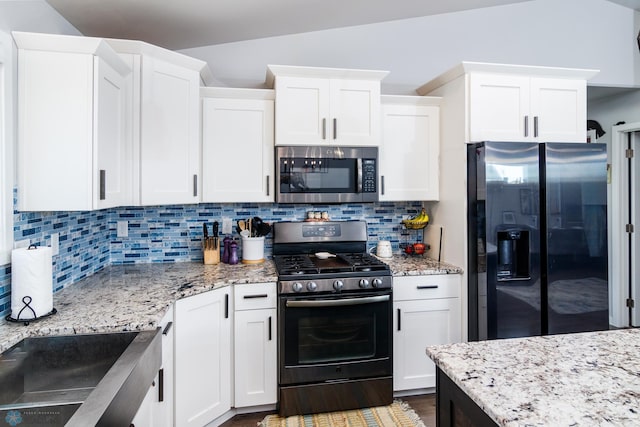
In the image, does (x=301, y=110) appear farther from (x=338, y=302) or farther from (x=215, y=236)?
(x=338, y=302)

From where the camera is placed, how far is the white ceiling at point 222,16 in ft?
6.75

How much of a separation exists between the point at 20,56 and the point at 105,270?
137 centimetres

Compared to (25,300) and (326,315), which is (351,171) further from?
(25,300)

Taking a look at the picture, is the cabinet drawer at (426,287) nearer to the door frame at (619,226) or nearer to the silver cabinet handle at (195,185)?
the silver cabinet handle at (195,185)

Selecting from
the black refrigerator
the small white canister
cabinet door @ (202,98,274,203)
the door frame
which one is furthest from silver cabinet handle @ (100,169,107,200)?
the door frame

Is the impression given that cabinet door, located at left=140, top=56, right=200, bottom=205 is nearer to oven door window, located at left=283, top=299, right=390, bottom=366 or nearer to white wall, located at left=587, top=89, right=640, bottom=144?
oven door window, located at left=283, top=299, right=390, bottom=366

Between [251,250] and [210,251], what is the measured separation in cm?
29

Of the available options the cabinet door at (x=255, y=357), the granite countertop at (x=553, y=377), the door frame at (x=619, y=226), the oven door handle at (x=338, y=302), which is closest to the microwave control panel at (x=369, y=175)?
the oven door handle at (x=338, y=302)

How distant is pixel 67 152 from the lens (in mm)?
1654

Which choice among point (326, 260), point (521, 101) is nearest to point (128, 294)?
point (326, 260)

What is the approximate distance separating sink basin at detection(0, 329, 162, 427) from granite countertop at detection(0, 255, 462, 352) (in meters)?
0.04

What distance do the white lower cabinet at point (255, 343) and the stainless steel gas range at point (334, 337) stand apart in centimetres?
6

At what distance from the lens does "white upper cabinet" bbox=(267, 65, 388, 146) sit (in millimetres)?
2537

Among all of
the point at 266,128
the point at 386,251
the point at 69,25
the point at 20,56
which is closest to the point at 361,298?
the point at 386,251
